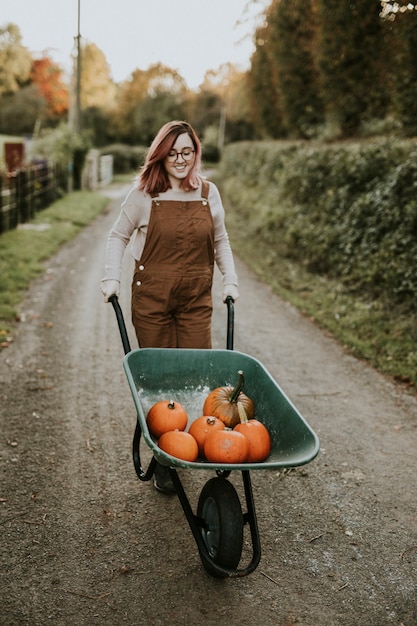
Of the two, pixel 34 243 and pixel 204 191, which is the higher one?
pixel 204 191

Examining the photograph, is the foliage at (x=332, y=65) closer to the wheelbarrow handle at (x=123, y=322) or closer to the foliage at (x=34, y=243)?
the foliage at (x=34, y=243)

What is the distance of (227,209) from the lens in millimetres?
19266

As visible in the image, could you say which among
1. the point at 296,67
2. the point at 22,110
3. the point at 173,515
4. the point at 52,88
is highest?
the point at 52,88

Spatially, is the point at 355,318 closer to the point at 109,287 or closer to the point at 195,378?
the point at 195,378

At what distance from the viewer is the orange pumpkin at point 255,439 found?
273 centimetres

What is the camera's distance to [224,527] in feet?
8.83

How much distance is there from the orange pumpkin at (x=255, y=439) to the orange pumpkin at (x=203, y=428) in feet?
0.30

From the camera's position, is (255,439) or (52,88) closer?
(255,439)

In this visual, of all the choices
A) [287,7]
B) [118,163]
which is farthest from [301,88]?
[118,163]

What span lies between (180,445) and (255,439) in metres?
0.34

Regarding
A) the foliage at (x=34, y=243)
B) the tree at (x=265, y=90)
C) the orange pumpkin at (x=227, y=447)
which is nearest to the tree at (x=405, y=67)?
the foliage at (x=34, y=243)

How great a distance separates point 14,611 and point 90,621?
0.34 metres

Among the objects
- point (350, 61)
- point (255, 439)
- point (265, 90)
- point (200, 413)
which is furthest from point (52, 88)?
point (255, 439)

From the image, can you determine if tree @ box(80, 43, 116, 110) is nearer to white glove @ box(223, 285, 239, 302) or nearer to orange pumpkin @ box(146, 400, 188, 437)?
white glove @ box(223, 285, 239, 302)
